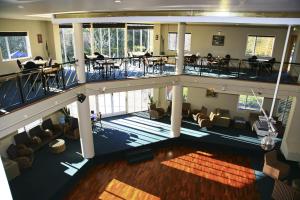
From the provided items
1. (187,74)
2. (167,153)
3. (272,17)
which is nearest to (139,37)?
(187,74)

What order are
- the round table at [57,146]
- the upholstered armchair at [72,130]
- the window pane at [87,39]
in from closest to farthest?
the round table at [57,146] < the upholstered armchair at [72,130] < the window pane at [87,39]

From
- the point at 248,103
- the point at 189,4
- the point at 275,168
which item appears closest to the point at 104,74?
the point at 189,4

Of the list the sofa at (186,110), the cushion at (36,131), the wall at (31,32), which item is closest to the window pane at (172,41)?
the sofa at (186,110)

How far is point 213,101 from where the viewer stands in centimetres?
1541

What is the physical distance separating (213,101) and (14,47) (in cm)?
1204

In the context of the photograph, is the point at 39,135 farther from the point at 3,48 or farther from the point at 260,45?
the point at 260,45

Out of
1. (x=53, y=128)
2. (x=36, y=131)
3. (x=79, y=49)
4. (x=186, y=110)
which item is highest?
(x=79, y=49)

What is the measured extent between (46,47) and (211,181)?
11.3 meters

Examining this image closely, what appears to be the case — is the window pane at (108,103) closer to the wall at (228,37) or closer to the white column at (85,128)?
the white column at (85,128)

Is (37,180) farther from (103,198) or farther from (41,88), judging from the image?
(41,88)

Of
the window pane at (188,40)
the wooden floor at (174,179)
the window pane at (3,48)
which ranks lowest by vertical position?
the wooden floor at (174,179)

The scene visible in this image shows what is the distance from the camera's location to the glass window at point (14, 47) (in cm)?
1066

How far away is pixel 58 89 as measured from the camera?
341 inches

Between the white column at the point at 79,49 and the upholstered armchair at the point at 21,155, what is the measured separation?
13.4 feet
